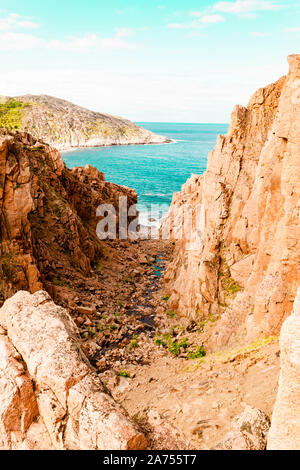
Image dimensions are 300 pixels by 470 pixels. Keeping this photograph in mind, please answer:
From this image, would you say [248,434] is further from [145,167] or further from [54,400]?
[145,167]

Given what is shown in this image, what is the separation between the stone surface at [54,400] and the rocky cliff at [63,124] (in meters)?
127

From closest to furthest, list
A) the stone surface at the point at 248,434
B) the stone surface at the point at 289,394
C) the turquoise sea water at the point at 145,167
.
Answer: the stone surface at the point at 289,394, the stone surface at the point at 248,434, the turquoise sea water at the point at 145,167

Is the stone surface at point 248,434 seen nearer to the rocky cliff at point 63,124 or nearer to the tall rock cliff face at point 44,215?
the tall rock cliff face at point 44,215

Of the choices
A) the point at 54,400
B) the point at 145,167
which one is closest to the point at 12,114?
the point at 145,167

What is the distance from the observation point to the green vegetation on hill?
122 metres

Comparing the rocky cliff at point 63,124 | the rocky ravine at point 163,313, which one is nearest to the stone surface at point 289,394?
the rocky ravine at point 163,313

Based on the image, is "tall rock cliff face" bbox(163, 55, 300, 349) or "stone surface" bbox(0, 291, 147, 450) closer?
"stone surface" bbox(0, 291, 147, 450)

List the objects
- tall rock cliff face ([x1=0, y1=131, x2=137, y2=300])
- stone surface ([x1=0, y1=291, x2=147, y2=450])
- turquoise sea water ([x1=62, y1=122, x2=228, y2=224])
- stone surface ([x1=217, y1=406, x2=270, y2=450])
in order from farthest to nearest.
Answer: turquoise sea water ([x1=62, y1=122, x2=228, y2=224]), tall rock cliff face ([x1=0, y1=131, x2=137, y2=300]), stone surface ([x1=217, y1=406, x2=270, y2=450]), stone surface ([x1=0, y1=291, x2=147, y2=450])

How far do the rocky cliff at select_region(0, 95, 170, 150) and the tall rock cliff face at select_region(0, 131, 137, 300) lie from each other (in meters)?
95.2

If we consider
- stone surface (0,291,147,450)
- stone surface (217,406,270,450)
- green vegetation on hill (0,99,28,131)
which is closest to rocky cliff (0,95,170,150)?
green vegetation on hill (0,99,28,131)

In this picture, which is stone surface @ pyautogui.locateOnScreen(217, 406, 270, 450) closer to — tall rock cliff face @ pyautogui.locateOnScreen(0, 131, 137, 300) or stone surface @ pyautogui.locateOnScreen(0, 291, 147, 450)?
stone surface @ pyautogui.locateOnScreen(0, 291, 147, 450)

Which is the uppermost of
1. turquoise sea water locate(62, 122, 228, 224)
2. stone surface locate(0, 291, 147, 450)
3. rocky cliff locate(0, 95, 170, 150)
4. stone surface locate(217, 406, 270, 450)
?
rocky cliff locate(0, 95, 170, 150)

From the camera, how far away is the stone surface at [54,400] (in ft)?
21.6

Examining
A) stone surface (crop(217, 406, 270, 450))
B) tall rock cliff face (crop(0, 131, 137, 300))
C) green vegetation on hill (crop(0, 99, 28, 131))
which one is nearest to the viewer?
stone surface (crop(217, 406, 270, 450))
